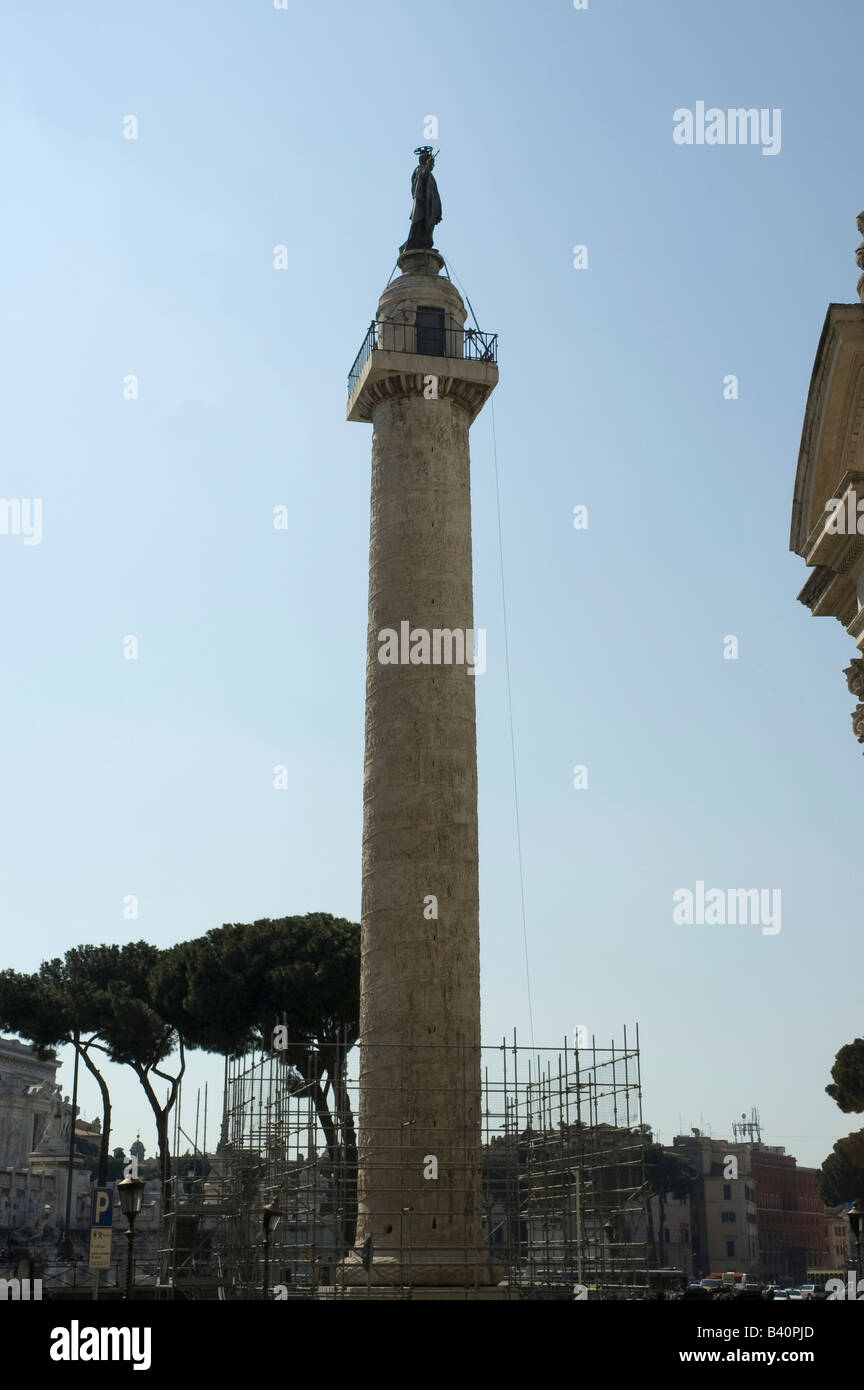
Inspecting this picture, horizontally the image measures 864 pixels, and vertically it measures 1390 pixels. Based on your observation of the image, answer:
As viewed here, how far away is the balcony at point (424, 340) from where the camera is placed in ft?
86.8

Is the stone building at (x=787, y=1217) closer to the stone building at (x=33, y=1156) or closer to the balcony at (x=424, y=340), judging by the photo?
the stone building at (x=33, y=1156)

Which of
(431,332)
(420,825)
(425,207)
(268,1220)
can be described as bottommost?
(268,1220)

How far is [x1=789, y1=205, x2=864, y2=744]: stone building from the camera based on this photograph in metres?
10.9

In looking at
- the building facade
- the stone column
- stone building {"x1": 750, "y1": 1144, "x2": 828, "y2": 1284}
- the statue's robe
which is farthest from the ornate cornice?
stone building {"x1": 750, "y1": 1144, "x2": 828, "y2": 1284}

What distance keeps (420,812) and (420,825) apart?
0.70 feet

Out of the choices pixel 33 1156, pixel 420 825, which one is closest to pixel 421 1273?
pixel 420 825

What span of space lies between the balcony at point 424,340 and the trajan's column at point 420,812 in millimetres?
33

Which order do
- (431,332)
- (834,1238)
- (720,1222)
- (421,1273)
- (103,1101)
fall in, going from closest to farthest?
(421,1273) < (431,332) < (103,1101) < (720,1222) < (834,1238)

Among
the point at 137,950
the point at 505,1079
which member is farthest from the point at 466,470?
the point at 137,950

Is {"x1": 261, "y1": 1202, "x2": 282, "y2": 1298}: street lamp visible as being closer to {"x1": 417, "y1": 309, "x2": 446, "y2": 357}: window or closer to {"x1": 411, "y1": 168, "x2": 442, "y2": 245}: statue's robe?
{"x1": 417, "y1": 309, "x2": 446, "y2": 357}: window

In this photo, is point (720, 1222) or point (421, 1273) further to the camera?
point (720, 1222)

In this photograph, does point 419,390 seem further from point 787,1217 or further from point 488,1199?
point 787,1217

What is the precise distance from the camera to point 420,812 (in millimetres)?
23719

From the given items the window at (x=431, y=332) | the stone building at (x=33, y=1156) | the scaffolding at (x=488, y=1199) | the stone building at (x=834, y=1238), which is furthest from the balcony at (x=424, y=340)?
the stone building at (x=834, y=1238)
